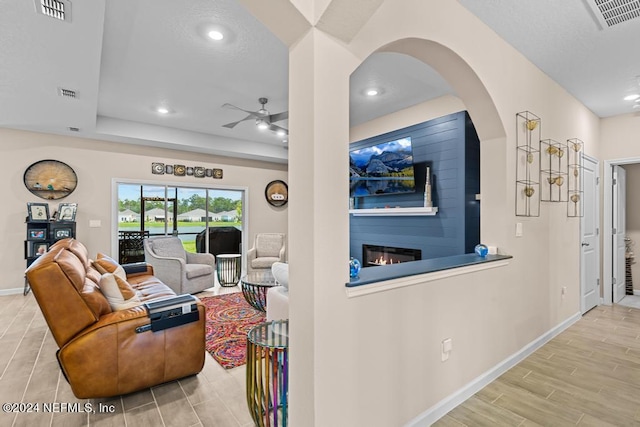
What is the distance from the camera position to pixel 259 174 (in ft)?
23.5

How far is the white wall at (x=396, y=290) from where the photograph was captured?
4.71 feet

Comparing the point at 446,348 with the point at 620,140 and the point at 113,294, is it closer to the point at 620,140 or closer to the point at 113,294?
the point at 113,294

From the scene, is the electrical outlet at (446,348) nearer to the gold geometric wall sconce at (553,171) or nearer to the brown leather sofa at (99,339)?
the brown leather sofa at (99,339)

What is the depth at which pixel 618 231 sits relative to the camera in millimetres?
4613

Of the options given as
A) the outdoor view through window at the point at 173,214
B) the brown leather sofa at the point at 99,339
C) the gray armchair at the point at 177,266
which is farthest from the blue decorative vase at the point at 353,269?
→ the outdoor view through window at the point at 173,214

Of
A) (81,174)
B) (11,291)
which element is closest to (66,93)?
(81,174)

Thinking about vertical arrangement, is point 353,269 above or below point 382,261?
above

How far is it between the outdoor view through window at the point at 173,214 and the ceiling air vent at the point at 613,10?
6184 mm

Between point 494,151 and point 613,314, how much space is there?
3186mm

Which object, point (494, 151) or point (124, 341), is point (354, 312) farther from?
point (494, 151)

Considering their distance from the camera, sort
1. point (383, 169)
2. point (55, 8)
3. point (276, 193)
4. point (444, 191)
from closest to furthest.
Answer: point (55, 8) → point (444, 191) → point (383, 169) → point (276, 193)

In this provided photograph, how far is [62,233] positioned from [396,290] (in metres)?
5.34

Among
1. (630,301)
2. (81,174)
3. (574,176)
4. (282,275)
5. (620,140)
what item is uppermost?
(620,140)

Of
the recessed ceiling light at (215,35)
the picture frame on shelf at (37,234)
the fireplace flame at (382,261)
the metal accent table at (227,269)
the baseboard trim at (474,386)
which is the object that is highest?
the recessed ceiling light at (215,35)
